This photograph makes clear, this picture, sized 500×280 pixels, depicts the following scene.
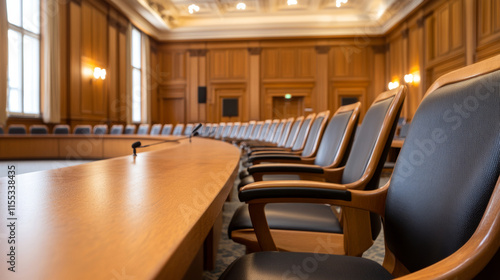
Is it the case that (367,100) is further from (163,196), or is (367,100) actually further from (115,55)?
(163,196)

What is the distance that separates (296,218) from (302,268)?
16.0 inches

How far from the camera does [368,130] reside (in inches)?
46.9

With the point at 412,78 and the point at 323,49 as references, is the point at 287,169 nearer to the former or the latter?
the point at 412,78

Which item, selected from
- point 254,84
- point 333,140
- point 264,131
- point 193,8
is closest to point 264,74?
point 254,84

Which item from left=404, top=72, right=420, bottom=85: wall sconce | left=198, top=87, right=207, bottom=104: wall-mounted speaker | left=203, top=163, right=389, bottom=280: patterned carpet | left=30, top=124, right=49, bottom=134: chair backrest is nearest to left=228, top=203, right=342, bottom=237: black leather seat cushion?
left=203, top=163, right=389, bottom=280: patterned carpet

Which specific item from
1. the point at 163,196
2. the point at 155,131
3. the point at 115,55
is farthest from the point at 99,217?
the point at 115,55

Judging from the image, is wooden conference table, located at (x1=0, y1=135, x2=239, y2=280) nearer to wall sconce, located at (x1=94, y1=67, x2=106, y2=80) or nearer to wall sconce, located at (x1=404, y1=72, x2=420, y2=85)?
wall sconce, located at (x1=94, y1=67, x2=106, y2=80)

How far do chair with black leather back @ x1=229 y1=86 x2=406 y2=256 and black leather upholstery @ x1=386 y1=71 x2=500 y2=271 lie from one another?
0.34ft

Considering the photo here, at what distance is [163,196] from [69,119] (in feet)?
23.4

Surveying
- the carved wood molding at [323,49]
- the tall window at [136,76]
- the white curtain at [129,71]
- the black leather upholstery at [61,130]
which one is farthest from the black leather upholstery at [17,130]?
the carved wood molding at [323,49]

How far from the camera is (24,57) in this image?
19.4 ft

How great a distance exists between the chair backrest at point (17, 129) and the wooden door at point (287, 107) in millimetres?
6589

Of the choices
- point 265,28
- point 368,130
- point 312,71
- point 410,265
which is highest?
point 265,28

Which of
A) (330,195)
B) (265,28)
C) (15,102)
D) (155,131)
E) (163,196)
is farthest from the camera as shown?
(265,28)
